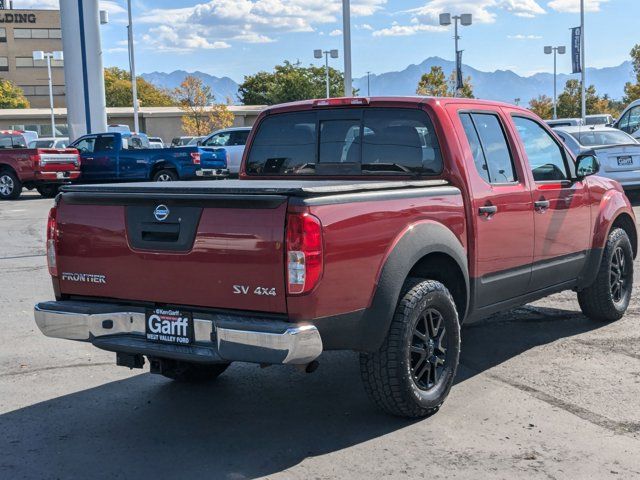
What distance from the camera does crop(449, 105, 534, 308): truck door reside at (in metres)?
5.39

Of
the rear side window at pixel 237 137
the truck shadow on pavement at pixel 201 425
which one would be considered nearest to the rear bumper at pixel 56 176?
the rear side window at pixel 237 137

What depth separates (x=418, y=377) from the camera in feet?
15.7

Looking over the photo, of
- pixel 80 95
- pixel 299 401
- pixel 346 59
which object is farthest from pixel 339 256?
pixel 80 95

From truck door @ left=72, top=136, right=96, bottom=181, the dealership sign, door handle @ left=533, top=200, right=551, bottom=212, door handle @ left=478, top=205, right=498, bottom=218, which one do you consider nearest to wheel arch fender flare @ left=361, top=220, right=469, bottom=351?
door handle @ left=478, top=205, right=498, bottom=218

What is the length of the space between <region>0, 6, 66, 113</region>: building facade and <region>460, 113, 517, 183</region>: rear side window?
107 meters

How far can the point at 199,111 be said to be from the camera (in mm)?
67625

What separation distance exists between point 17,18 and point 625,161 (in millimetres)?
104004

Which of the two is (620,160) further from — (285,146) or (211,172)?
(285,146)

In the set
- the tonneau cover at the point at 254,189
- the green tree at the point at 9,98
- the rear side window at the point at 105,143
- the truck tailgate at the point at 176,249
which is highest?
the green tree at the point at 9,98

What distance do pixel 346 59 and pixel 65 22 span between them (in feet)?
45.9

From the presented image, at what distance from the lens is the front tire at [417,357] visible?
4562 mm

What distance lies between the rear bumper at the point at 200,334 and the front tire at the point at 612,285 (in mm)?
3730

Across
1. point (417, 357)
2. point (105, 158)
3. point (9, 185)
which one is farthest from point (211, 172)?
point (417, 357)

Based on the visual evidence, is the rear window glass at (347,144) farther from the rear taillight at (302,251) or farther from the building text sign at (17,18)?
the building text sign at (17,18)
